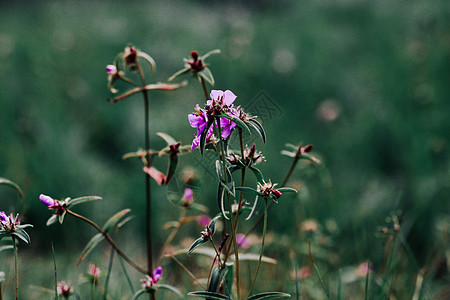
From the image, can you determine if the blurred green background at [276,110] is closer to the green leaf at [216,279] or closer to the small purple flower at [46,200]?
the green leaf at [216,279]

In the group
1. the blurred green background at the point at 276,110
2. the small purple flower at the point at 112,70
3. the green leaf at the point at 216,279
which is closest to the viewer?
the green leaf at the point at 216,279

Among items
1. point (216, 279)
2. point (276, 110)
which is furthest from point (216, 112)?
point (276, 110)

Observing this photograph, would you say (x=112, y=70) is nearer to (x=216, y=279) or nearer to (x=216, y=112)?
(x=216, y=112)

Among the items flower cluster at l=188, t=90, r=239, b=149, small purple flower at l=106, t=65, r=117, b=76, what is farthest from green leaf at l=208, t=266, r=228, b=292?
small purple flower at l=106, t=65, r=117, b=76

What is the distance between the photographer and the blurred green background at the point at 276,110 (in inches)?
83.0

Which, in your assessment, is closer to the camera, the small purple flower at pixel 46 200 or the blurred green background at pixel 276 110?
the small purple flower at pixel 46 200

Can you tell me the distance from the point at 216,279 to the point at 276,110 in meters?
0.77

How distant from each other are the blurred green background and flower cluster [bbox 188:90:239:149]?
15.2 inches

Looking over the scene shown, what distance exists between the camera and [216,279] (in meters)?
0.89

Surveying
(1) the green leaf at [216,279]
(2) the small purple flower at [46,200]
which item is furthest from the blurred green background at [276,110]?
(2) the small purple flower at [46,200]

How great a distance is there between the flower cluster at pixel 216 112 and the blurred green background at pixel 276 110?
39 centimetres

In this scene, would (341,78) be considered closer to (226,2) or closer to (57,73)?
(57,73)

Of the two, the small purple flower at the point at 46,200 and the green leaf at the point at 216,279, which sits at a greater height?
the small purple flower at the point at 46,200

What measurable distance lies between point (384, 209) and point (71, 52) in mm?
3314
